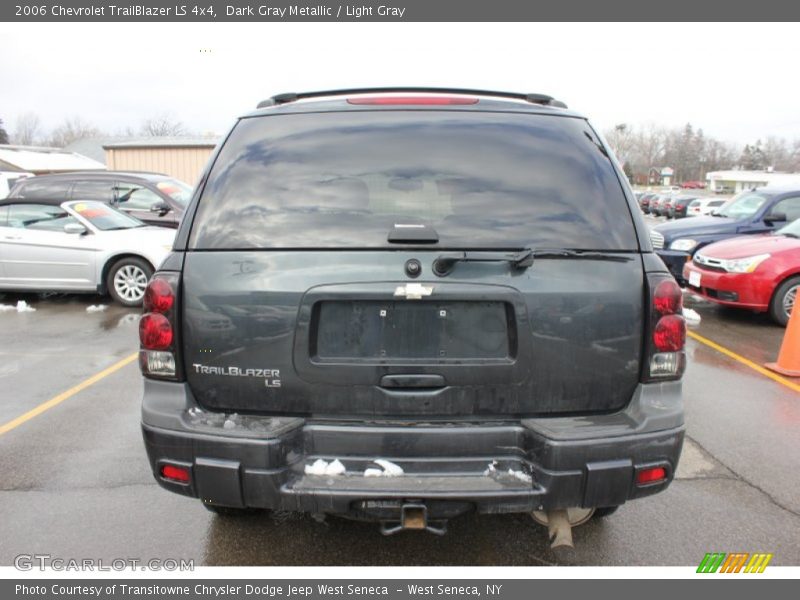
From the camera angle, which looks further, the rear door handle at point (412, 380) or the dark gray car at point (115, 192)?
the dark gray car at point (115, 192)

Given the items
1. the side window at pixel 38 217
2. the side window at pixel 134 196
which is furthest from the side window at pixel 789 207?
the side window at pixel 38 217

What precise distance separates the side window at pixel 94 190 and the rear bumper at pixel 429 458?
10412 mm

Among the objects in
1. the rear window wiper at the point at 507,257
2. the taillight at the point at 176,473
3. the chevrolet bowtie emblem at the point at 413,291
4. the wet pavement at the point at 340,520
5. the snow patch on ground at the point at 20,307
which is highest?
the rear window wiper at the point at 507,257

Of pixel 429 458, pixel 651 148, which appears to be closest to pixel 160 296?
pixel 429 458

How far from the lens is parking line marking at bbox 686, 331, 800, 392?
18.0ft

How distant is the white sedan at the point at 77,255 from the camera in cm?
850

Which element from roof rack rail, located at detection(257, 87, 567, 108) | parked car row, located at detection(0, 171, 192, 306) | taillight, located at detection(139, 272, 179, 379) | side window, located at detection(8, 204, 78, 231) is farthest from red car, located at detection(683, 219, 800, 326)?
side window, located at detection(8, 204, 78, 231)

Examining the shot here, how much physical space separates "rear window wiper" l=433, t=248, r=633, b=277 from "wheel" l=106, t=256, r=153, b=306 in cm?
729

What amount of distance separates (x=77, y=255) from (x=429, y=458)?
26.2 ft

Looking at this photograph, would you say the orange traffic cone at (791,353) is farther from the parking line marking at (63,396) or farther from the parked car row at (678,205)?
the parked car row at (678,205)

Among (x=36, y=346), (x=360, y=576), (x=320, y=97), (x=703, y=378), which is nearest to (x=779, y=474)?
(x=703, y=378)

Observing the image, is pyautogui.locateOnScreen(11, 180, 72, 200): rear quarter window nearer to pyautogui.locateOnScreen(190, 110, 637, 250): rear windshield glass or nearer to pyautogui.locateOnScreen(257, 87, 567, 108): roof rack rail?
pyautogui.locateOnScreen(257, 87, 567, 108): roof rack rail

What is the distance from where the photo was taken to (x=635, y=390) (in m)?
2.37

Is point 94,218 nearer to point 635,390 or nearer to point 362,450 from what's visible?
point 362,450
